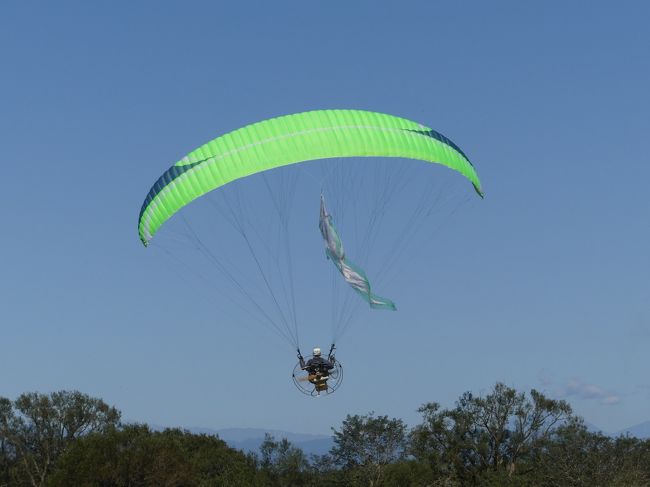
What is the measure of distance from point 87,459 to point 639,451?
50917 mm

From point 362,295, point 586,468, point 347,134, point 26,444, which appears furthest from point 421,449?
point 347,134

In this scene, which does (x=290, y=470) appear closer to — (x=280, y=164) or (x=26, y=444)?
(x=26, y=444)

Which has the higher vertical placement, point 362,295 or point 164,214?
point 164,214

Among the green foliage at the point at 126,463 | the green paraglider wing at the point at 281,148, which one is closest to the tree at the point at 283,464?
the green foliage at the point at 126,463

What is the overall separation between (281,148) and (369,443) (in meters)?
49.9

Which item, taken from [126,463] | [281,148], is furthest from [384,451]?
[281,148]

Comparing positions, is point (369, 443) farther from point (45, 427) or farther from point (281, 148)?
point (281, 148)

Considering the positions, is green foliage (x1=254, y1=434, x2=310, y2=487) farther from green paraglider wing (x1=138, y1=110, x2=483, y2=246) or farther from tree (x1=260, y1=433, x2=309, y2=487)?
green paraglider wing (x1=138, y1=110, x2=483, y2=246)

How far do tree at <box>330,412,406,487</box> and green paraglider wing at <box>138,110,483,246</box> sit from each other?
44.4m

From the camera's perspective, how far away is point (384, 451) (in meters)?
71.7

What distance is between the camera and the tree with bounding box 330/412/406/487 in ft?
232

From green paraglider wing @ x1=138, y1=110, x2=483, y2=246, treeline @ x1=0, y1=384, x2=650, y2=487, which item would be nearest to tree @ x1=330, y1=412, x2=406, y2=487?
treeline @ x1=0, y1=384, x2=650, y2=487

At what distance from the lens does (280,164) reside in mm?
26547

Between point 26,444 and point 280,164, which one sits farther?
point 26,444
